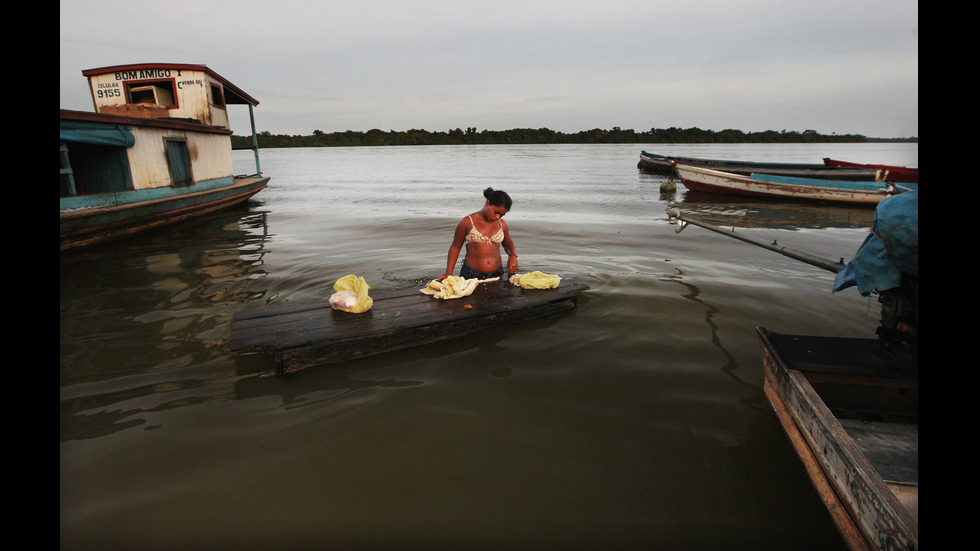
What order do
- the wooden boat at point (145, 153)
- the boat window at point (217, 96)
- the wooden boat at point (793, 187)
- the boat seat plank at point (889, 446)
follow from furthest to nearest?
1. the wooden boat at point (793, 187)
2. the boat window at point (217, 96)
3. the wooden boat at point (145, 153)
4. the boat seat plank at point (889, 446)

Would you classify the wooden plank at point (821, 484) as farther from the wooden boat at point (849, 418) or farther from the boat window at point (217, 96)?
the boat window at point (217, 96)

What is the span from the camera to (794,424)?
2902 mm

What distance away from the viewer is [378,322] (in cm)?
423

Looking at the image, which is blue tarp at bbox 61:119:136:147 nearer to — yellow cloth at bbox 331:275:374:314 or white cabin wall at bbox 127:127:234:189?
white cabin wall at bbox 127:127:234:189

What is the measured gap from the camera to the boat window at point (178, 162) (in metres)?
12.0

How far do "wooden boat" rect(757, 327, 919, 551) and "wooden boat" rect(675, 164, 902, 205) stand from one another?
1609 cm

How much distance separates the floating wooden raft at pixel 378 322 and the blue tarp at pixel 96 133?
8252mm

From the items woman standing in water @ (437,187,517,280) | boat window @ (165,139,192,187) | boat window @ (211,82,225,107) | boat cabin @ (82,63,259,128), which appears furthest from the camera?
boat window @ (211,82,225,107)

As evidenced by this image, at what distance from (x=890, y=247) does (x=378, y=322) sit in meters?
4.03

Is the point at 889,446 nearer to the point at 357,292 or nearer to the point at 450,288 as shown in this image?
the point at 450,288

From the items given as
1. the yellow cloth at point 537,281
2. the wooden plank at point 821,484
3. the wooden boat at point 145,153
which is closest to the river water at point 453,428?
the wooden plank at point 821,484

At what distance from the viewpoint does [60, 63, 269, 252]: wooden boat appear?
29.8ft

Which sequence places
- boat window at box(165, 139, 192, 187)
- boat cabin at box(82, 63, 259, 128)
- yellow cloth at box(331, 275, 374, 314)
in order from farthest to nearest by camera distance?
1. boat cabin at box(82, 63, 259, 128)
2. boat window at box(165, 139, 192, 187)
3. yellow cloth at box(331, 275, 374, 314)

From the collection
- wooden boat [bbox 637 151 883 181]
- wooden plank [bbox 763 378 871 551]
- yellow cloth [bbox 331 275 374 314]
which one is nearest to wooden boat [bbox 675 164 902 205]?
wooden boat [bbox 637 151 883 181]
